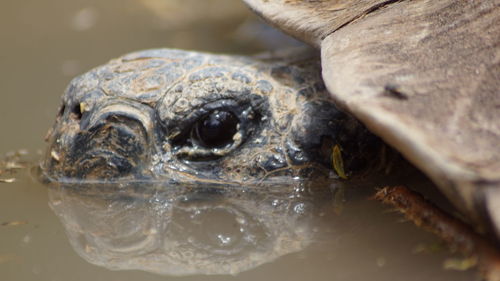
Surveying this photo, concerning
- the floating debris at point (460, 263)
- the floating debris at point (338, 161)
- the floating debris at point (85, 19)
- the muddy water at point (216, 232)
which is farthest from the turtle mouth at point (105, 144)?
the floating debris at point (85, 19)

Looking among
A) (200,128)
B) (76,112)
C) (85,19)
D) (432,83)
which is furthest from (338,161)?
(85,19)

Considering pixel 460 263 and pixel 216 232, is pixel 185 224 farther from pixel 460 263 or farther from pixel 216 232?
pixel 460 263

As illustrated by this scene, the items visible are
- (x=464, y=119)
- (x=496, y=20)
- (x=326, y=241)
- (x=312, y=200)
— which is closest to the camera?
(x=464, y=119)

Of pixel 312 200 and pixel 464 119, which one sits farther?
pixel 312 200

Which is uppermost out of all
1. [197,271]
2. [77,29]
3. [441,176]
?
[441,176]

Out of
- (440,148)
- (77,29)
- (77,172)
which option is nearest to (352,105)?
(440,148)

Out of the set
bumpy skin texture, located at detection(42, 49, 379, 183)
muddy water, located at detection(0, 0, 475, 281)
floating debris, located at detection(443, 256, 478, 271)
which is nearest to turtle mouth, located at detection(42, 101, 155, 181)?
bumpy skin texture, located at detection(42, 49, 379, 183)

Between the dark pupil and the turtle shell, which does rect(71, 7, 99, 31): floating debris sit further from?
the turtle shell

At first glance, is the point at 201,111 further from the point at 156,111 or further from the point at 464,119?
the point at 464,119
